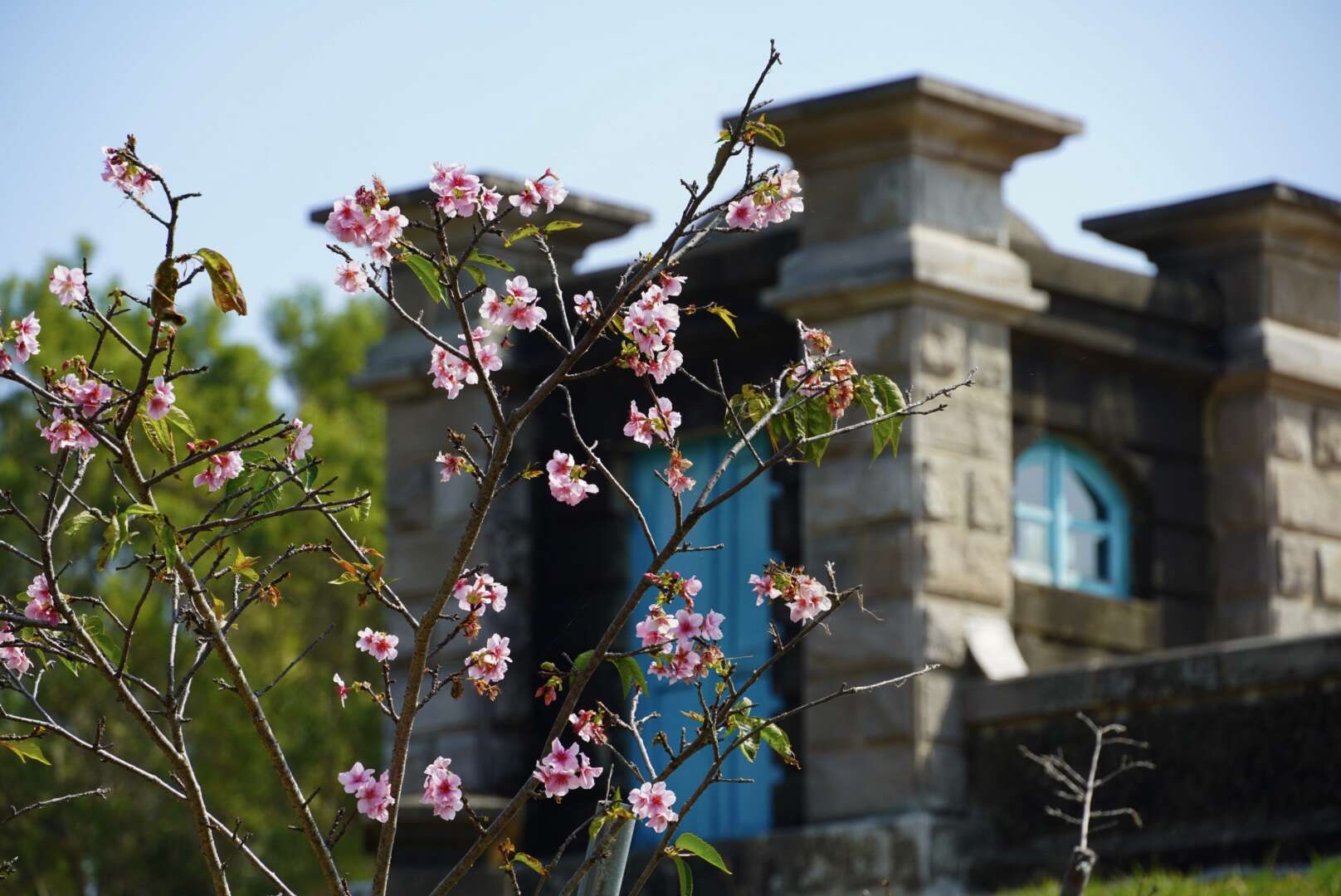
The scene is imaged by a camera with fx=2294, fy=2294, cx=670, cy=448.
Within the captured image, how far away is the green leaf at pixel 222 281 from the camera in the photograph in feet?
13.4

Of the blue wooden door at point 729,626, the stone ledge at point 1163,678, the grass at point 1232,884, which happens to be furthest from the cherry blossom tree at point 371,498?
the blue wooden door at point 729,626

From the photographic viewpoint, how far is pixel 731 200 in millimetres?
4887

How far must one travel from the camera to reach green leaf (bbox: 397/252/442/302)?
14.7 feet

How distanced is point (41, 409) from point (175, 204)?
686 mm

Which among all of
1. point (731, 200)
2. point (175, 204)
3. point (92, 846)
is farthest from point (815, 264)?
point (92, 846)

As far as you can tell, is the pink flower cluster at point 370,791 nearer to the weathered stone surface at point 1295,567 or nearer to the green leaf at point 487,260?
the green leaf at point 487,260

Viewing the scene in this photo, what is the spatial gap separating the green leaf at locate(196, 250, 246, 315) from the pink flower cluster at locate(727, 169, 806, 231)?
119 centimetres

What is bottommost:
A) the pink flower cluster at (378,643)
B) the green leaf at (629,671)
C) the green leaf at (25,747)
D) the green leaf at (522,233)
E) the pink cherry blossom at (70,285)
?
the green leaf at (25,747)

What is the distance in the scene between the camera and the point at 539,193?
4914mm

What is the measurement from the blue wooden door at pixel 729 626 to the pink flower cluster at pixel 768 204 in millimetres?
6579

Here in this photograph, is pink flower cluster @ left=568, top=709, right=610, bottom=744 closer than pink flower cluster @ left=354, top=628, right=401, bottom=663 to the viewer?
Yes

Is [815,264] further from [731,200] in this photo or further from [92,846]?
[92,846]

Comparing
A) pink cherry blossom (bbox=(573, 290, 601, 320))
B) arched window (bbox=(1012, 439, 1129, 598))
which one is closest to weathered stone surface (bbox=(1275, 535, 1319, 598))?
arched window (bbox=(1012, 439, 1129, 598))

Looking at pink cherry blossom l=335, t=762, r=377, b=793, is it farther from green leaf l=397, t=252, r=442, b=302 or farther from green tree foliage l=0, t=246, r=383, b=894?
green tree foliage l=0, t=246, r=383, b=894
